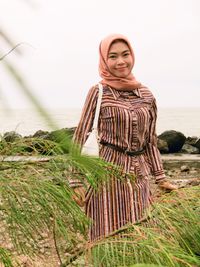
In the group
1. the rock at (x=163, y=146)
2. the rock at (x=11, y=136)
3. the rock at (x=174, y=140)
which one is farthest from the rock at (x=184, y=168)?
the rock at (x=11, y=136)

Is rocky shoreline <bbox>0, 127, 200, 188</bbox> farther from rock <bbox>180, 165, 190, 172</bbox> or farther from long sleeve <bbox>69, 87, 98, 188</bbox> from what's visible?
long sleeve <bbox>69, 87, 98, 188</bbox>

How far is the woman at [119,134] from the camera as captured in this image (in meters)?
2.79

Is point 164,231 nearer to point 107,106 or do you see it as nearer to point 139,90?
point 107,106

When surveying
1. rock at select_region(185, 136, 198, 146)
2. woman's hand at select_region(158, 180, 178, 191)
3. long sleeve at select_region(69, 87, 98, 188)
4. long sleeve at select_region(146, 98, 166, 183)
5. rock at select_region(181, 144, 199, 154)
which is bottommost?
rock at select_region(185, 136, 198, 146)

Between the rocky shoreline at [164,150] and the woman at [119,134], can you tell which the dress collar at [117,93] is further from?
the rocky shoreline at [164,150]

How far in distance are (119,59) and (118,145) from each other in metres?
0.46

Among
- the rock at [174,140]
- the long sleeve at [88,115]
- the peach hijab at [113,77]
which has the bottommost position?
the rock at [174,140]

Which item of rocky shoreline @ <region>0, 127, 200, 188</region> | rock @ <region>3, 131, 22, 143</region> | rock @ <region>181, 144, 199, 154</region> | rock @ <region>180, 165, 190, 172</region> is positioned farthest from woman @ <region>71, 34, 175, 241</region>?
rock @ <region>181, 144, 199, 154</region>

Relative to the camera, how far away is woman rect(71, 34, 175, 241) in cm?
279

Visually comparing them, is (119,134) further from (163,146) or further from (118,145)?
(163,146)

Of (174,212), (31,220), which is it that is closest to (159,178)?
(174,212)

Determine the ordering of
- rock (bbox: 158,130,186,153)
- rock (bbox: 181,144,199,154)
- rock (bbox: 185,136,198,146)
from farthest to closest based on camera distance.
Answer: rock (bbox: 185,136,198,146) → rock (bbox: 181,144,199,154) → rock (bbox: 158,130,186,153)

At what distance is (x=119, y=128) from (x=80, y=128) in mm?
216

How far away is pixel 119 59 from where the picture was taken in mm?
2844
